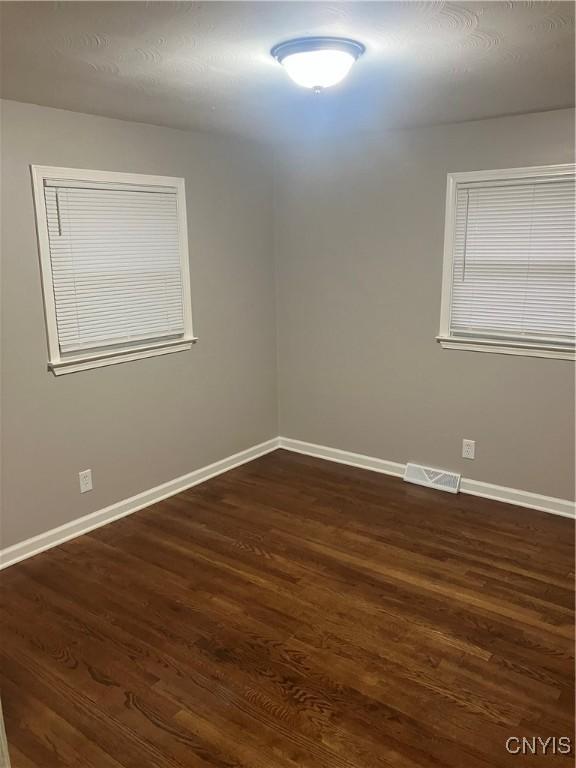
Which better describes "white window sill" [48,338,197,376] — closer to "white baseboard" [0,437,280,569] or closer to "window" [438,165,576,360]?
"white baseboard" [0,437,280,569]

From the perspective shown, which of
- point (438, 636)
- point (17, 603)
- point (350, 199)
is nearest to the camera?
point (438, 636)

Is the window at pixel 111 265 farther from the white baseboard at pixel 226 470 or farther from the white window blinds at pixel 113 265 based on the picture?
the white baseboard at pixel 226 470

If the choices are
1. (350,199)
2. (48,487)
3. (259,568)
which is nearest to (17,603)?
(48,487)

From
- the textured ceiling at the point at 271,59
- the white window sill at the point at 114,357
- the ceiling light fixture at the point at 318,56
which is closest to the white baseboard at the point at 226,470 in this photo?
the white window sill at the point at 114,357

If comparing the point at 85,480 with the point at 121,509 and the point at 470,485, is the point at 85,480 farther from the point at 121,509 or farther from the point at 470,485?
the point at 470,485

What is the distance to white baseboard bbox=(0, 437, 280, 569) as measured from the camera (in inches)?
126

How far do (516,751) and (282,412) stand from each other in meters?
3.15

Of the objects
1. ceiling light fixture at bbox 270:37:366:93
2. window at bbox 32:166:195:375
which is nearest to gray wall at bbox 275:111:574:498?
window at bbox 32:166:195:375

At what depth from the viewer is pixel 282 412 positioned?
4852 millimetres

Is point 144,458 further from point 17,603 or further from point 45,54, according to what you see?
point 45,54

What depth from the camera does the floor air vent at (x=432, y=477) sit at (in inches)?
157

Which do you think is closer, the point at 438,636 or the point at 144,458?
the point at 438,636

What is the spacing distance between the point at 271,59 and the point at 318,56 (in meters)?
0.24

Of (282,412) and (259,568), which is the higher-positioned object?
(282,412)
